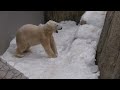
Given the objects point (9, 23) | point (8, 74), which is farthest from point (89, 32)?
point (8, 74)

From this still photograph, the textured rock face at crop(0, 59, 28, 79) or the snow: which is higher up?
the textured rock face at crop(0, 59, 28, 79)

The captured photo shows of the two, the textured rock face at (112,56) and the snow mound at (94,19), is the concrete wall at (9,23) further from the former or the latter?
the textured rock face at (112,56)

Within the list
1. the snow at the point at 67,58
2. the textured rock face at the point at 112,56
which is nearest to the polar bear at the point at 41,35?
the snow at the point at 67,58

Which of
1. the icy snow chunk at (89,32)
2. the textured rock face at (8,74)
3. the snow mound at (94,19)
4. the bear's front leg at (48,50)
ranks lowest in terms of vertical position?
the bear's front leg at (48,50)

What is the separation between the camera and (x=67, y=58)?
295cm

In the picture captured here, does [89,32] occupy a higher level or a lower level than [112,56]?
lower

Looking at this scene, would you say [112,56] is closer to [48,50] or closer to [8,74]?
[8,74]

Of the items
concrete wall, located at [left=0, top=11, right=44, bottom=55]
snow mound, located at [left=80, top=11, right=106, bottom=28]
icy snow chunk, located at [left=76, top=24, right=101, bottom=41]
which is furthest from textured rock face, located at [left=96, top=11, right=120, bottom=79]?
concrete wall, located at [left=0, top=11, right=44, bottom=55]

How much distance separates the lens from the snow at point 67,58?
7.82ft

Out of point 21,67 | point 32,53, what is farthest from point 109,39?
point 32,53

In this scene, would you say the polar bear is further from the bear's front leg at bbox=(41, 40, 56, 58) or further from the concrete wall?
the concrete wall

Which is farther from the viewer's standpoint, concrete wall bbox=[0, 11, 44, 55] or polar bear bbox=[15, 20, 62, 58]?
concrete wall bbox=[0, 11, 44, 55]

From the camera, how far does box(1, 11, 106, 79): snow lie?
2.38 meters
